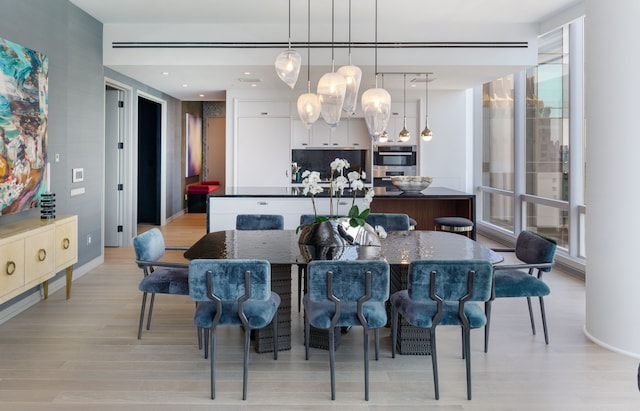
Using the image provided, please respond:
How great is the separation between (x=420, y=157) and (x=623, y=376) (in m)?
6.41

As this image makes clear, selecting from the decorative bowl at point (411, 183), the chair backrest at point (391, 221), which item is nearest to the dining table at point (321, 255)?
the chair backrest at point (391, 221)

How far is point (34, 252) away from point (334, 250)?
246 centimetres

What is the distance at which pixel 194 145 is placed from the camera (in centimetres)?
1288

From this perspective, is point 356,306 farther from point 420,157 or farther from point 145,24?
point 420,157

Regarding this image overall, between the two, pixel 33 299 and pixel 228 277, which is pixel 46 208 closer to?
pixel 33 299

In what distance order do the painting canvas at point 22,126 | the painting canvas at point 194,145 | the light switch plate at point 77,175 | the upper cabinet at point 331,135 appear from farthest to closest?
the painting canvas at point 194,145
the upper cabinet at point 331,135
the light switch plate at point 77,175
the painting canvas at point 22,126

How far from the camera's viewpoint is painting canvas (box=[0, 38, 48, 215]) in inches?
164

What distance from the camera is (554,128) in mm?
6867

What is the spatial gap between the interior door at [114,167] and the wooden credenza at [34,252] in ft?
10.0

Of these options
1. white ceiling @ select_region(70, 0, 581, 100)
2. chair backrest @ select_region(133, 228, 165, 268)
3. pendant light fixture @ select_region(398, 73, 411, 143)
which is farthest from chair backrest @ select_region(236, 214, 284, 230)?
pendant light fixture @ select_region(398, 73, 411, 143)

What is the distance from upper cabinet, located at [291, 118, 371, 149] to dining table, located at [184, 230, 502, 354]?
546 centimetres

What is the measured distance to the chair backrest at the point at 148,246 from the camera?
12.1 ft

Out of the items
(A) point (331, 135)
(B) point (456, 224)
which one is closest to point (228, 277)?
(B) point (456, 224)

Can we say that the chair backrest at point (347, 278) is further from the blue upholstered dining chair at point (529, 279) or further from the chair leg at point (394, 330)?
the blue upholstered dining chair at point (529, 279)
